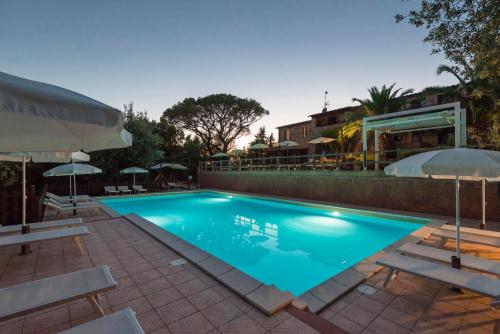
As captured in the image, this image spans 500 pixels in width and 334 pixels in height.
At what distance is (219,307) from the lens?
2912 millimetres

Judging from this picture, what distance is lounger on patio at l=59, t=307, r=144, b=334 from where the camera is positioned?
73.1 inches

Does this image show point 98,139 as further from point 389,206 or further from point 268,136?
point 268,136

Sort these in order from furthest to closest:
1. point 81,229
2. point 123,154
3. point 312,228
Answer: point 123,154 → point 312,228 → point 81,229

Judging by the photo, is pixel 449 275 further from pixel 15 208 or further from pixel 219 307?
pixel 15 208

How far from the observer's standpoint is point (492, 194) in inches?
301

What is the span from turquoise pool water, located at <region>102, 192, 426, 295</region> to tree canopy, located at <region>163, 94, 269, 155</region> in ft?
59.2

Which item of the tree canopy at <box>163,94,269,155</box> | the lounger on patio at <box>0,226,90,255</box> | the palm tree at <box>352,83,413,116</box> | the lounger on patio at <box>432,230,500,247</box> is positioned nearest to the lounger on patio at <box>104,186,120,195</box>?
the lounger on patio at <box>0,226,90,255</box>

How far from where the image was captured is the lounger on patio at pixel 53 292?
7.20 ft

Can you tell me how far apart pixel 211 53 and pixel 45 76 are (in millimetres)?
9988

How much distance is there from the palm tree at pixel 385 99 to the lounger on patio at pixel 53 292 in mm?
16735

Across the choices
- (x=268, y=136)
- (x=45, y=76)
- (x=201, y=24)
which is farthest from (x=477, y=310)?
(x=268, y=136)

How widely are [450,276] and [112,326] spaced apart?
3842 mm

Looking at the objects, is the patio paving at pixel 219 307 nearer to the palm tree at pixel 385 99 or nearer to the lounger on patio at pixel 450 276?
the lounger on patio at pixel 450 276

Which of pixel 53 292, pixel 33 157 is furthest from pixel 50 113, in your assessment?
pixel 33 157
